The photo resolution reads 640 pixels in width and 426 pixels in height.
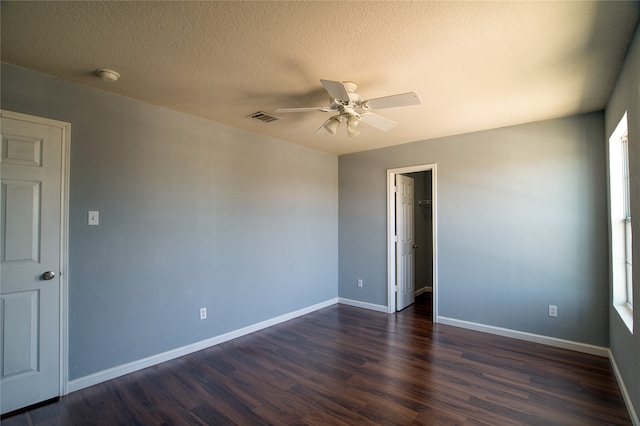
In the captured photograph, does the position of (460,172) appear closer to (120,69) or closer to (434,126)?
(434,126)

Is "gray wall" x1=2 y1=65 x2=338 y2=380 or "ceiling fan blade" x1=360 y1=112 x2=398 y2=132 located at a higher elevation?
"ceiling fan blade" x1=360 y1=112 x2=398 y2=132

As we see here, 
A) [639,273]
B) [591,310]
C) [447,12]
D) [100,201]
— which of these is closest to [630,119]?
[639,273]

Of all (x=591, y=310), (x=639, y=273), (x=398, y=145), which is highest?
(x=398, y=145)

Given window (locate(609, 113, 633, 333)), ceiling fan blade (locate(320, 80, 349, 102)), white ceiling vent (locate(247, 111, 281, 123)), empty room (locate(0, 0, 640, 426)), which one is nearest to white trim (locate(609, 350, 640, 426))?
empty room (locate(0, 0, 640, 426))

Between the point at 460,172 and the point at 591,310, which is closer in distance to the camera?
the point at 591,310

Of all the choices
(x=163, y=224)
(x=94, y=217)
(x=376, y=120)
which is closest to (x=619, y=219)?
(x=376, y=120)

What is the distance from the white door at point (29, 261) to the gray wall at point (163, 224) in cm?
11

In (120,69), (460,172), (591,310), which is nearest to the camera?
(120,69)

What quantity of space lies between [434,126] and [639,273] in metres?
2.39

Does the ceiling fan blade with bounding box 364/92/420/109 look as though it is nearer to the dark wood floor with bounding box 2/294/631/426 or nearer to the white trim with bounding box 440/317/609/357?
the dark wood floor with bounding box 2/294/631/426

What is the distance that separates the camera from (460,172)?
160 inches

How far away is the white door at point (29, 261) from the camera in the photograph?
2229 millimetres

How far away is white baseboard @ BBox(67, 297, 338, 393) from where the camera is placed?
256 centimetres

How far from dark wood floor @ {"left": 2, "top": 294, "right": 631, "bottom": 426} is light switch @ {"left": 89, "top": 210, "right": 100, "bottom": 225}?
1.36 meters
